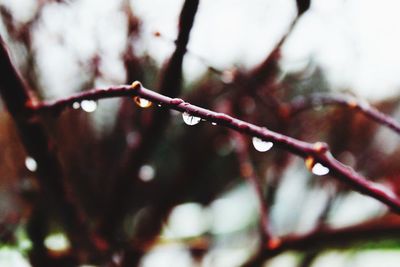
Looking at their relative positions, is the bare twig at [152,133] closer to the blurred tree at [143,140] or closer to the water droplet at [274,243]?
the blurred tree at [143,140]

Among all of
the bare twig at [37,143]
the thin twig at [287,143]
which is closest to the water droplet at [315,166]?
the thin twig at [287,143]

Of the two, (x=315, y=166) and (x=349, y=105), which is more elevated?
(x=349, y=105)

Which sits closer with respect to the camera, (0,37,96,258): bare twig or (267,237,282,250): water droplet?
(0,37,96,258): bare twig

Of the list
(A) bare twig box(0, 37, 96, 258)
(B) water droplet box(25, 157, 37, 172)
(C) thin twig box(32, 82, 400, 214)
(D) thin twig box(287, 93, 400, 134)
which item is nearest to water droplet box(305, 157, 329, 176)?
(C) thin twig box(32, 82, 400, 214)

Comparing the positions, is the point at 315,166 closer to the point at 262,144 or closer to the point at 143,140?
the point at 262,144

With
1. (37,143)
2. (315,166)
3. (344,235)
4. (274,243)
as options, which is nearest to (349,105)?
(315,166)

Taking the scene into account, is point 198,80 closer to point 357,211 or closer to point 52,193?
point 52,193

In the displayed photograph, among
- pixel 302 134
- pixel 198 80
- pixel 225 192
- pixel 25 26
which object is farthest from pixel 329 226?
pixel 225 192

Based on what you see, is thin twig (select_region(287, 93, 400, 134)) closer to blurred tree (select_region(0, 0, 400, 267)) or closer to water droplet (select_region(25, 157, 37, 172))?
blurred tree (select_region(0, 0, 400, 267))

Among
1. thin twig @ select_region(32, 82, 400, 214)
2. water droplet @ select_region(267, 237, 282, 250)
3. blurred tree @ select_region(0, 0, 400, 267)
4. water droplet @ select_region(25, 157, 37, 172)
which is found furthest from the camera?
water droplet @ select_region(267, 237, 282, 250)
